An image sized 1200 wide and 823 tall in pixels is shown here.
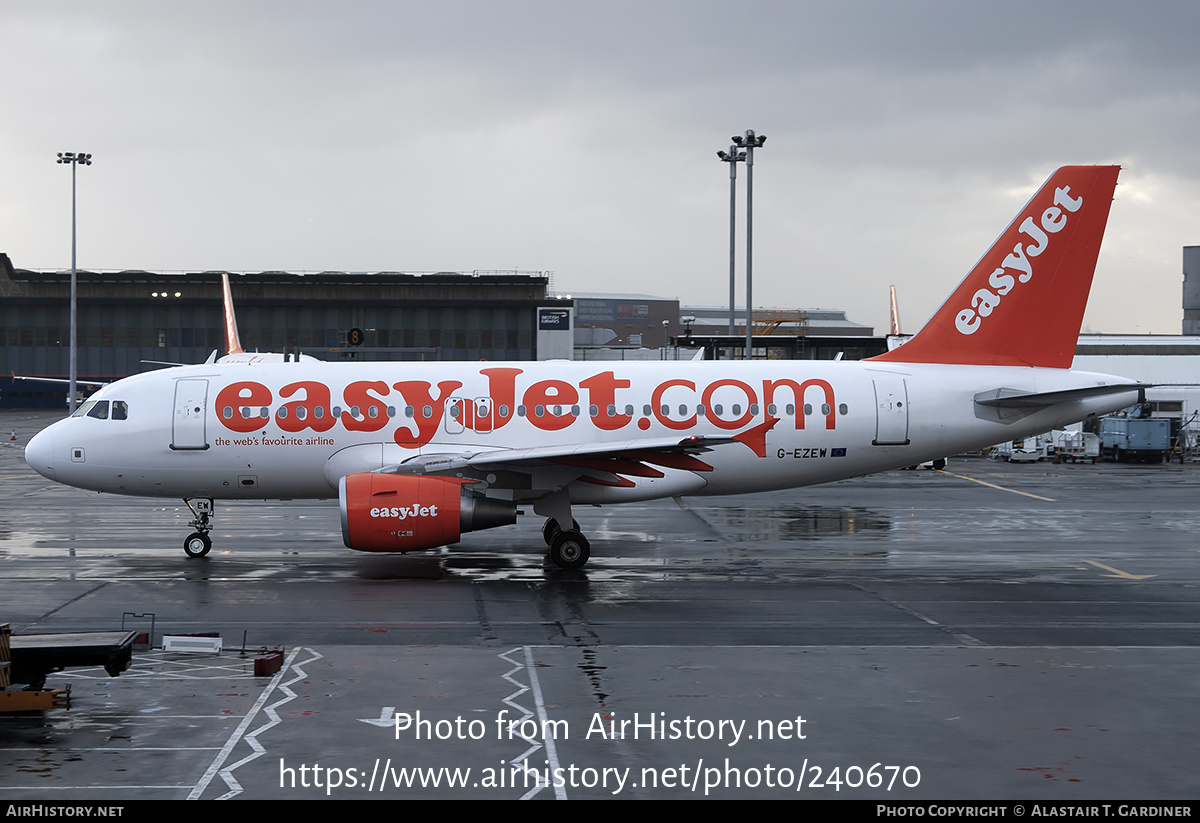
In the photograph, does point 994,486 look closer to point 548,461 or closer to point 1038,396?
point 1038,396

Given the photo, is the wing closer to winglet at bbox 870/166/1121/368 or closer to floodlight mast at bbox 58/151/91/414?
winglet at bbox 870/166/1121/368

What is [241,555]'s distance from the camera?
25406mm

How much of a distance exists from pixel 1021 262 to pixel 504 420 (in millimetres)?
13030

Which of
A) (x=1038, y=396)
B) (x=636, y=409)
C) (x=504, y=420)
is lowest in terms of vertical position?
(x=504, y=420)

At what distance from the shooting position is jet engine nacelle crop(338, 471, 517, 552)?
70.1 feet

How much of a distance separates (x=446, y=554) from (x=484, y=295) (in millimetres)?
72594

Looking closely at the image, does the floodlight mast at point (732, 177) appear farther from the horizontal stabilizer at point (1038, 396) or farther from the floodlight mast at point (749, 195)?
the horizontal stabilizer at point (1038, 396)

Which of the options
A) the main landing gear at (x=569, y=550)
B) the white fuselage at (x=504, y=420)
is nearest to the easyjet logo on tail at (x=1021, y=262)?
the white fuselage at (x=504, y=420)

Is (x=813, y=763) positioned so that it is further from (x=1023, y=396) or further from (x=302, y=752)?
(x=1023, y=396)

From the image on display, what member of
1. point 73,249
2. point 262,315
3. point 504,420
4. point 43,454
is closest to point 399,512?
point 504,420

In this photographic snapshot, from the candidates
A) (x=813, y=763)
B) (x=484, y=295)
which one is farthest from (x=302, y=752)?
(x=484, y=295)

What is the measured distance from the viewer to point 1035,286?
26.3 meters

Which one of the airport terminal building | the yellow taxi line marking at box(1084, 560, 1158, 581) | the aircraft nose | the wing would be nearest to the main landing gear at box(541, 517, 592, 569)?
the wing

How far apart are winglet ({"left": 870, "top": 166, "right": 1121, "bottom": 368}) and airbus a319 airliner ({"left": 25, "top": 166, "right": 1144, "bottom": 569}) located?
3cm
